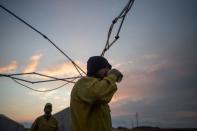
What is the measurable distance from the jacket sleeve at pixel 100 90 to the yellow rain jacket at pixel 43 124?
7397 mm

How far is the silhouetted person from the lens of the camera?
9.94 metres

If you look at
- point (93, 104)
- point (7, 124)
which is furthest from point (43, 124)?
point (93, 104)

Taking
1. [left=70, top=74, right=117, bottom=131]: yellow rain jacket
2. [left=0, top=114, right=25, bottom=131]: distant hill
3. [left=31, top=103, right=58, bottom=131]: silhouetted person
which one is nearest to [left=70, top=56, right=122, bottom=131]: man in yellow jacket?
[left=70, top=74, right=117, bottom=131]: yellow rain jacket

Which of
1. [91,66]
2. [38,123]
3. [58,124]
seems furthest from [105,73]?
[58,124]

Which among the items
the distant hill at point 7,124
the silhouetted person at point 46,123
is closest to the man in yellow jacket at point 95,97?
the silhouetted person at point 46,123

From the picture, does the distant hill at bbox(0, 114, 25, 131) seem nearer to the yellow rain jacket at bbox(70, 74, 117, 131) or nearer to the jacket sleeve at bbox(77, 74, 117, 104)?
the yellow rain jacket at bbox(70, 74, 117, 131)

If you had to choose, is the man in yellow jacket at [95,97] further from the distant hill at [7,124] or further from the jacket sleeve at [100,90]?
the distant hill at [7,124]

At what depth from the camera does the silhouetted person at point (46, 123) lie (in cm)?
994

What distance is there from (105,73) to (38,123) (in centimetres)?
746

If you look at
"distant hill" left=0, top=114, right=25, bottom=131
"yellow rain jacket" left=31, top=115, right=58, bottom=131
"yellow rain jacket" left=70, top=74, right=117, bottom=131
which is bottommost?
"yellow rain jacket" left=70, top=74, right=117, bottom=131

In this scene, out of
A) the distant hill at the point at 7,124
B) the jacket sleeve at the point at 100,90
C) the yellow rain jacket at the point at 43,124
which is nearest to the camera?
the jacket sleeve at the point at 100,90

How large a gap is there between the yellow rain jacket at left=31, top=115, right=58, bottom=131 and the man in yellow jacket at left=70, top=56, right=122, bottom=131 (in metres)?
7.13

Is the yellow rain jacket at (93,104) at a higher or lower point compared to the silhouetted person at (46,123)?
lower

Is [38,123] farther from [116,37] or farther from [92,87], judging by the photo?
[92,87]
